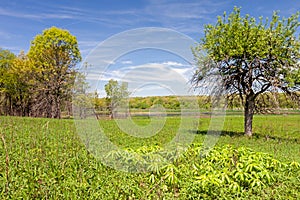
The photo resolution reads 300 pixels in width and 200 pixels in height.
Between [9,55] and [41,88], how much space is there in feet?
44.7

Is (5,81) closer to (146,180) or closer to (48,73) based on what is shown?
(48,73)

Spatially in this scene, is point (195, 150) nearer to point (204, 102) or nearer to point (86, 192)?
point (86, 192)

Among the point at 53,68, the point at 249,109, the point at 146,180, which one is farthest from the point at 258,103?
the point at 53,68

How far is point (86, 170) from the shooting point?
7.00m

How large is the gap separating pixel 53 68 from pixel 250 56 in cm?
2536

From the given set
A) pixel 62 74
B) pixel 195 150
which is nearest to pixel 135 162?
pixel 195 150

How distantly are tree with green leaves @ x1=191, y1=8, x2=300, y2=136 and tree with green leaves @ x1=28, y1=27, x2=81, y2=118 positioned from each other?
2124cm

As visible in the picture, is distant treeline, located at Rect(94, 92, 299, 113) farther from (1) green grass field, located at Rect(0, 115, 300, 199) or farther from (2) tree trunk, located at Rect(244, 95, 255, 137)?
(1) green grass field, located at Rect(0, 115, 300, 199)

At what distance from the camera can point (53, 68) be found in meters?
34.7

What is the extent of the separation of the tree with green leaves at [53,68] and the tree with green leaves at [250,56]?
21239mm

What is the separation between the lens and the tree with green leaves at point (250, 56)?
15.5 meters

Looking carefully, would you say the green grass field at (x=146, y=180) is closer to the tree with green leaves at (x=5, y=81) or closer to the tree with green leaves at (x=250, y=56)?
the tree with green leaves at (x=250, y=56)

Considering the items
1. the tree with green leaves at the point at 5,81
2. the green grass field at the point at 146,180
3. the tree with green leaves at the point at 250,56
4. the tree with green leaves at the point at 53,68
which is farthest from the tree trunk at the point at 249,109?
the tree with green leaves at the point at 5,81

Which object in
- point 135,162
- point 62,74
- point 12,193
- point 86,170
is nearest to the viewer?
point 12,193
